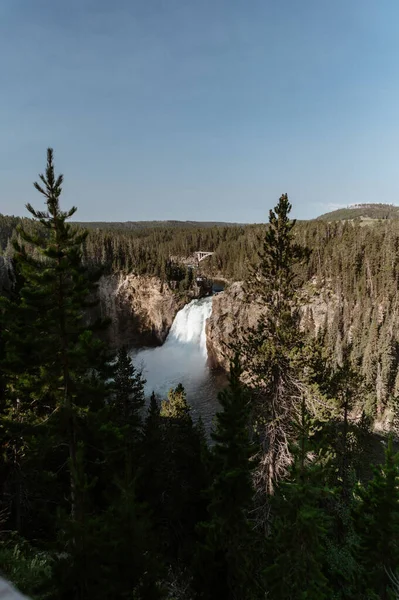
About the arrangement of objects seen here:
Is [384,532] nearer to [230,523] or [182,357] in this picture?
[230,523]

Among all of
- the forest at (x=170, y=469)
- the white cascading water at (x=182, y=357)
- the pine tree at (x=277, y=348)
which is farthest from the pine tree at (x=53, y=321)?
the white cascading water at (x=182, y=357)

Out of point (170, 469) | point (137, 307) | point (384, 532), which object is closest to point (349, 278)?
point (137, 307)

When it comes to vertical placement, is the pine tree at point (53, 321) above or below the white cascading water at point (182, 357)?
above

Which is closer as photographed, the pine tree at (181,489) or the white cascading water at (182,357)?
the pine tree at (181,489)

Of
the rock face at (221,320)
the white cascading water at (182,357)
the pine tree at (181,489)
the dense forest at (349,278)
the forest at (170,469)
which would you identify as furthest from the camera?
the rock face at (221,320)

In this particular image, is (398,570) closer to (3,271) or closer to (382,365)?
(3,271)

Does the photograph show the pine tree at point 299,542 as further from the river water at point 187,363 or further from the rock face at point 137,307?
the rock face at point 137,307
